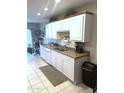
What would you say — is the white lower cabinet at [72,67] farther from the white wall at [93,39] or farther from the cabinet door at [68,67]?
the white wall at [93,39]

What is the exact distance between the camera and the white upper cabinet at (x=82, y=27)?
3.02m

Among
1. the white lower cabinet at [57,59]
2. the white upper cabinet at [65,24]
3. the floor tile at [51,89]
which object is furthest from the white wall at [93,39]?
the floor tile at [51,89]

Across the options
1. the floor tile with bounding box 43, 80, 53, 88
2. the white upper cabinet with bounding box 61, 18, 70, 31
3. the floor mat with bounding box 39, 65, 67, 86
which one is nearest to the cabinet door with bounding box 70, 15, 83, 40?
the white upper cabinet with bounding box 61, 18, 70, 31

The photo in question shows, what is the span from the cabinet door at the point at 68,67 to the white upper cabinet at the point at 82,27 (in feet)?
2.31

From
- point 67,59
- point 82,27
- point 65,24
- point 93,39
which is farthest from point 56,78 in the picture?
point 65,24

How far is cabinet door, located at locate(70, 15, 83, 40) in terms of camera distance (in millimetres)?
3139

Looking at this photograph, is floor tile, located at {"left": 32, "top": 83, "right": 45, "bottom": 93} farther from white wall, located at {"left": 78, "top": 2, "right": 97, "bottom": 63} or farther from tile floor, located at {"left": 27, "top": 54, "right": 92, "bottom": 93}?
white wall, located at {"left": 78, "top": 2, "right": 97, "bottom": 63}

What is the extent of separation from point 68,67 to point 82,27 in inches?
50.0
